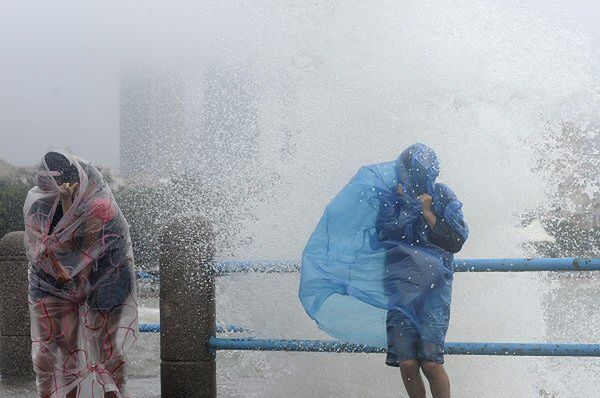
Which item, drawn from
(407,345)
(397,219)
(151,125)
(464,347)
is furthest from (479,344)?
(151,125)

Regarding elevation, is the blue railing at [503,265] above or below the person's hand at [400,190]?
below

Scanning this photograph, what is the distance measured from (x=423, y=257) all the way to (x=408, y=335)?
39 cm

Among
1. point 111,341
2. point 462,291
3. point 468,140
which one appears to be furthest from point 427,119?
point 111,341

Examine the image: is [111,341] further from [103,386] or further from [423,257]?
[423,257]

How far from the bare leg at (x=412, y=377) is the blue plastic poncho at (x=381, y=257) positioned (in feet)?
0.53

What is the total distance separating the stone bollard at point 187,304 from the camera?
4.92 metres

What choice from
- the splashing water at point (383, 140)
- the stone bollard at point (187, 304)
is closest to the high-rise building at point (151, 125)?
the splashing water at point (383, 140)

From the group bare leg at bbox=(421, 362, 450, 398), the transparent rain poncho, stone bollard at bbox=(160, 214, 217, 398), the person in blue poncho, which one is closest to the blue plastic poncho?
the person in blue poncho

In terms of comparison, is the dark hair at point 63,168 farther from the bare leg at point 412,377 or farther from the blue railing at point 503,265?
the bare leg at point 412,377

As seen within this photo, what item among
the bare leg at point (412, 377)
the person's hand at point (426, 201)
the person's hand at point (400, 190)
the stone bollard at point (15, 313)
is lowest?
the stone bollard at point (15, 313)

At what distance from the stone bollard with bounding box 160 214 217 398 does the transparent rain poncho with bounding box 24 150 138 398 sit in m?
0.38

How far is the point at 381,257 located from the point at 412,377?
2.02ft

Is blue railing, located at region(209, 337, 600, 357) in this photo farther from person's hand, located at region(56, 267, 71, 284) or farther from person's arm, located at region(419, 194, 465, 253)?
person's hand, located at region(56, 267, 71, 284)

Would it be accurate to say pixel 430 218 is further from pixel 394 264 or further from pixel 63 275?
pixel 63 275
